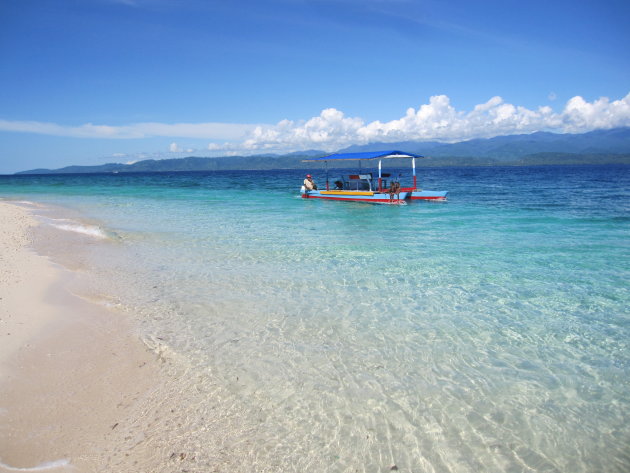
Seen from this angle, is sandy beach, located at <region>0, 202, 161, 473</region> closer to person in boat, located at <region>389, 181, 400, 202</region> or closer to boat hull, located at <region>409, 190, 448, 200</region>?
person in boat, located at <region>389, 181, 400, 202</region>

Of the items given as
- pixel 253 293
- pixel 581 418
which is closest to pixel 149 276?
pixel 253 293

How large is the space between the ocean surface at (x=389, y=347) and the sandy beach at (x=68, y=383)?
47cm

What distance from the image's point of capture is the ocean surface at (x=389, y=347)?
4125mm

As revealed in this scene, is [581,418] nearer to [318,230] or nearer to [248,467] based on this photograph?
[248,467]

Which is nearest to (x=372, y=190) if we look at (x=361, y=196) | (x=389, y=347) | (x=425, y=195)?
(x=361, y=196)

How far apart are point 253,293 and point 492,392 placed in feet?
16.7

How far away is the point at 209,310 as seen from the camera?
7.78 meters

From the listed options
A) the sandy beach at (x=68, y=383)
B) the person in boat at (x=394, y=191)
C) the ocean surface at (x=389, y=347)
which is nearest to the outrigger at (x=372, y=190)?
the person in boat at (x=394, y=191)

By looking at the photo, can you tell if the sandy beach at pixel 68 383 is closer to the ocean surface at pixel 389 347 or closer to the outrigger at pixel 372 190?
the ocean surface at pixel 389 347

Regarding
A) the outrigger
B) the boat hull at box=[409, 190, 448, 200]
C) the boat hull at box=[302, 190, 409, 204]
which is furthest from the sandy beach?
the boat hull at box=[409, 190, 448, 200]

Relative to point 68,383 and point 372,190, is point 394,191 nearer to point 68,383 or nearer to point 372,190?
point 372,190

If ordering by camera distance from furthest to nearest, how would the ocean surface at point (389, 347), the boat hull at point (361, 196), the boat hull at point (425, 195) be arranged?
the boat hull at point (425, 195) < the boat hull at point (361, 196) < the ocean surface at point (389, 347)

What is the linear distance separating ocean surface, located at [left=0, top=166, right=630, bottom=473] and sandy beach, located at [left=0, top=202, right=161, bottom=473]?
473 mm

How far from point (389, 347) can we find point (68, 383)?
4.22 meters
